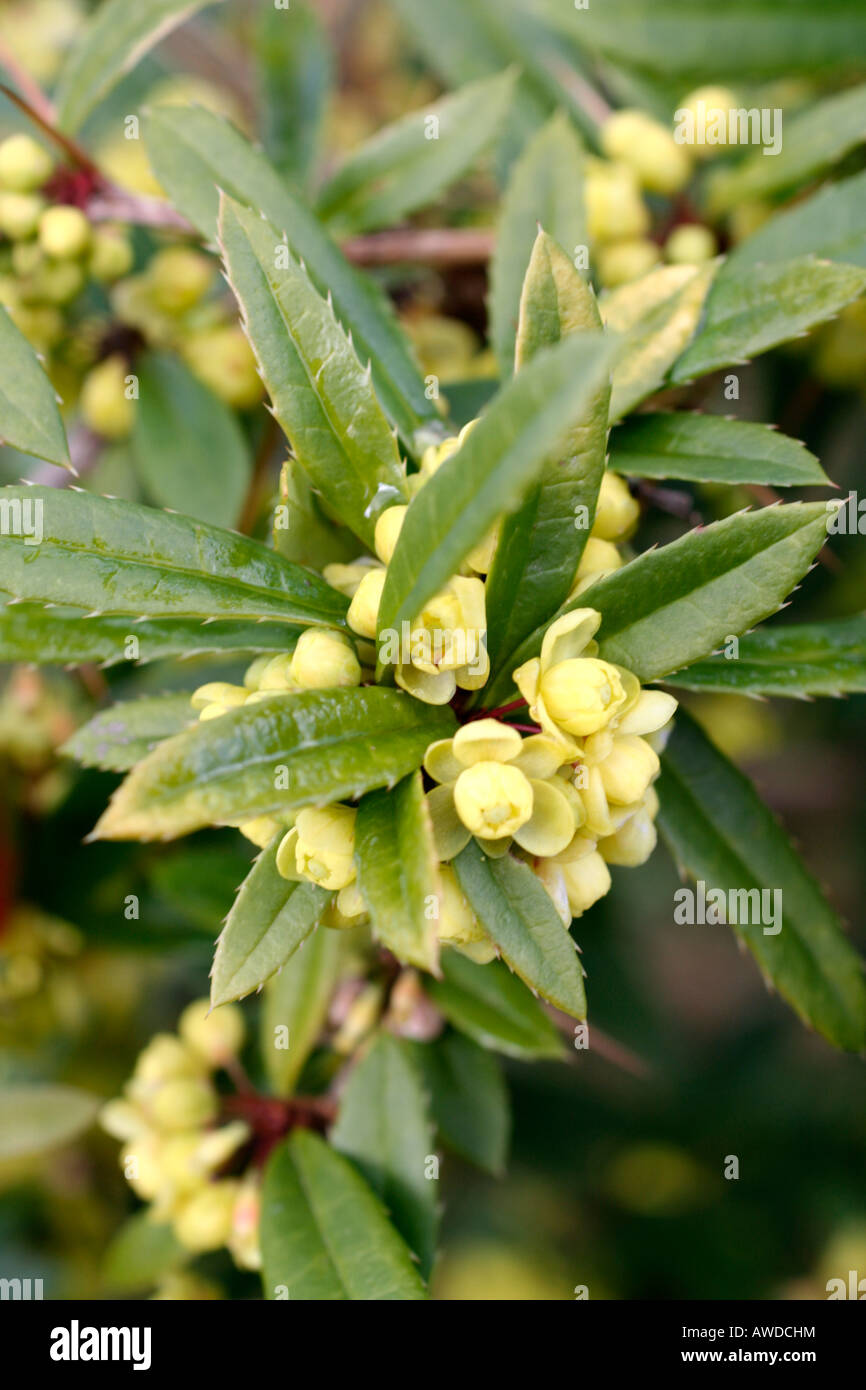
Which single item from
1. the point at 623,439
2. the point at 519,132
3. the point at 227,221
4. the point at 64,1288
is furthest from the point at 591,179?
the point at 64,1288

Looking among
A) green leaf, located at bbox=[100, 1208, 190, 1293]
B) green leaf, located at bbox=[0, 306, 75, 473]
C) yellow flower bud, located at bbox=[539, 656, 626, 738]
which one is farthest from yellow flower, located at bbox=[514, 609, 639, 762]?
green leaf, located at bbox=[100, 1208, 190, 1293]

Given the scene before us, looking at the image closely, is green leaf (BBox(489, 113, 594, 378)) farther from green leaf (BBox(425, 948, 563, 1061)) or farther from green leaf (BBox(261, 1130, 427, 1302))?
green leaf (BBox(261, 1130, 427, 1302))

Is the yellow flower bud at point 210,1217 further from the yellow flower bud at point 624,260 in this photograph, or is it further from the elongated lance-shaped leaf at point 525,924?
the yellow flower bud at point 624,260

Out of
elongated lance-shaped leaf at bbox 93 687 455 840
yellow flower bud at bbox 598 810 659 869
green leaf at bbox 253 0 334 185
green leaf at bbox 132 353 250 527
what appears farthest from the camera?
green leaf at bbox 253 0 334 185

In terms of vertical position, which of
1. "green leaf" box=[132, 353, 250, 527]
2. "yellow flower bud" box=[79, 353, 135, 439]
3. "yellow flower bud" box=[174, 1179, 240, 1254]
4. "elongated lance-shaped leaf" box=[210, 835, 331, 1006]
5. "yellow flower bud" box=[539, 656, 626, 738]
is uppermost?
"yellow flower bud" box=[79, 353, 135, 439]

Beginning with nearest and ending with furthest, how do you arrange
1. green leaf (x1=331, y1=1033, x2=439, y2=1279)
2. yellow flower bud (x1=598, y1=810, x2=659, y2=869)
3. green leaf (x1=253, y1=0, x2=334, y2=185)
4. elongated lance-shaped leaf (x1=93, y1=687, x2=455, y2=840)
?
1. elongated lance-shaped leaf (x1=93, y1=687, x2=455, y2=840)
2. yellow flower bud (x1=598, y1=810, x2=659, y2=869)
3. green leaf (x1=331, y1=1033, x2=439, y2=1279)
4. green leaf (x1=253, y1=0, x2=334, y2=185)
